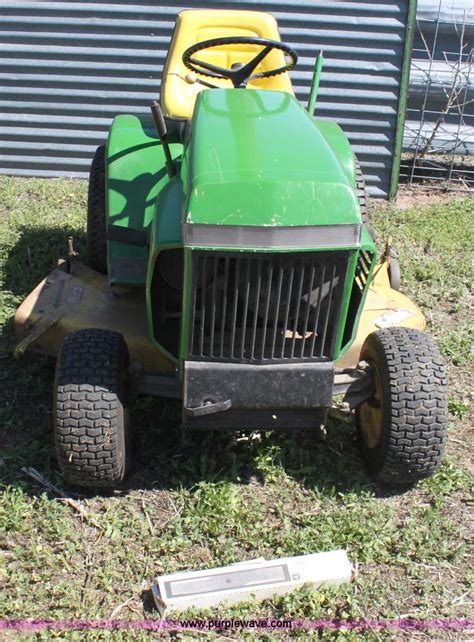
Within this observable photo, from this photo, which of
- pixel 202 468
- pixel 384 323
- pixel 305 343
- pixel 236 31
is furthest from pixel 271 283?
pixel 236 31

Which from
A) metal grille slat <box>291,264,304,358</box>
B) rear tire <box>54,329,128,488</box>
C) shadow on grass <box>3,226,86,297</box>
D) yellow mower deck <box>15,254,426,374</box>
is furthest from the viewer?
shadow on grass <box>3,226,86,297</box>

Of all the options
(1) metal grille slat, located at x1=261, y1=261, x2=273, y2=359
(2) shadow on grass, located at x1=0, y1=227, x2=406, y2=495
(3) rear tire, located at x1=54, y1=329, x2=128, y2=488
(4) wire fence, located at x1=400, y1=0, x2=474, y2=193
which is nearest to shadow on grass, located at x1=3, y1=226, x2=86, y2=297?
(2) shadow on grass, located at x1=0, y1=227, x2=406, y2=495

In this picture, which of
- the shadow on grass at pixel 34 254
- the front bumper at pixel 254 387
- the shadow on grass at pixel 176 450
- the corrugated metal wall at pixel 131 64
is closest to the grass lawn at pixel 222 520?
the shadow on grass at pixel 176 450

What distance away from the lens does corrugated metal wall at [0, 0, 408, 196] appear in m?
6.03

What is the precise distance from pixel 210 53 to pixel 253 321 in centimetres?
248

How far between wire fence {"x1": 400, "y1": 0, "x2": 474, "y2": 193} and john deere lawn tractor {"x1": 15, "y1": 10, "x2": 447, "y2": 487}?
11.7 feet

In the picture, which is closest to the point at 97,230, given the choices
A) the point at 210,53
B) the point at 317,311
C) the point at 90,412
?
the point at 210,53

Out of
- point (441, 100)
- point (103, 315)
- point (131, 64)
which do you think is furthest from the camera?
point (441, 100)

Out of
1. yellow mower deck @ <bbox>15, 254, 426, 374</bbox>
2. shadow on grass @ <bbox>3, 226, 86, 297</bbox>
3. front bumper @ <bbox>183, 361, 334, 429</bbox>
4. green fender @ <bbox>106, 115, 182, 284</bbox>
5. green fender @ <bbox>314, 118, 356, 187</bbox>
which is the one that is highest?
green fender @ <bbox>314, 118, 356, 187</bbox>

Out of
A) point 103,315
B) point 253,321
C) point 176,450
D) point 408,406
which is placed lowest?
point 176,450

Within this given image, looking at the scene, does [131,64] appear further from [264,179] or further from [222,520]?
[222,520]

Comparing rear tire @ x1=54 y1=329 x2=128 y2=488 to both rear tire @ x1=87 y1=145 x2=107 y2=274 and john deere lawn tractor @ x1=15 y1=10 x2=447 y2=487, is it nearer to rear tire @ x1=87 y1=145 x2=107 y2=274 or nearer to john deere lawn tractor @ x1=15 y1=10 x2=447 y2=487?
john deere lawn tractor @ x1=15 y1=10 x2=447 y2=487

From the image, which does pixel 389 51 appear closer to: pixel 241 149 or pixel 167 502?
pixel 241 149

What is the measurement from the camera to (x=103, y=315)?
3742 millimetres
